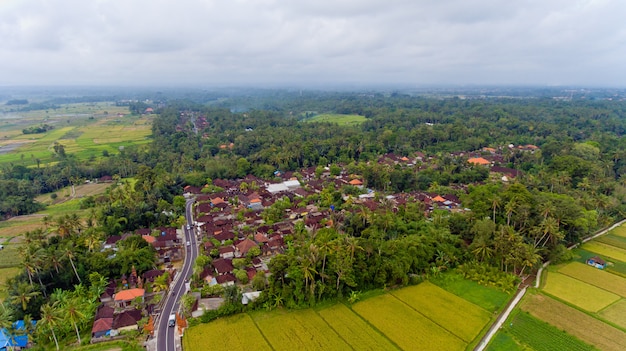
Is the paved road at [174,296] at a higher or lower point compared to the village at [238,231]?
lower

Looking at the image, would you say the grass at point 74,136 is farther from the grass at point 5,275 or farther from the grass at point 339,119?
the grass at point 339,119

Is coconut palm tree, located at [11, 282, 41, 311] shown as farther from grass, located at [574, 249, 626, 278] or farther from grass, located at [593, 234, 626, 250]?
grass, located at [593, 234, 626, 250]

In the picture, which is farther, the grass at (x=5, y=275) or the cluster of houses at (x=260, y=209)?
the cluster of houses at (x=260, y=209)

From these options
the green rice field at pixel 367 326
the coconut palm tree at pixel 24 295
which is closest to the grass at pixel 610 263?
the green rice field at pixel 367 326

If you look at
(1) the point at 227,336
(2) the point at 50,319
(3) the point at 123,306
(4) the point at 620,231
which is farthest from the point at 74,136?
(4) the point at 620,231

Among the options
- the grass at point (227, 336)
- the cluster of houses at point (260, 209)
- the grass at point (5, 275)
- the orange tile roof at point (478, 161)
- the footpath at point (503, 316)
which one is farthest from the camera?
the orange tile roof at point (478, 161)

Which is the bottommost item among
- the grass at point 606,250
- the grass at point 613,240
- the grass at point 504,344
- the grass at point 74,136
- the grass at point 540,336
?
the grass at point 504,344

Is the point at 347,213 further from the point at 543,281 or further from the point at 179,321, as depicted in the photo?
the point at 179,321

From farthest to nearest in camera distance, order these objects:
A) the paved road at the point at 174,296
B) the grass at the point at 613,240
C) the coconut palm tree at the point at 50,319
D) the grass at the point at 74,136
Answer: the grass at the point at 74,136
the grass at the point at 613,240
the paved road at the point at 174,296
the coconut palm tree at the point at 50,319
